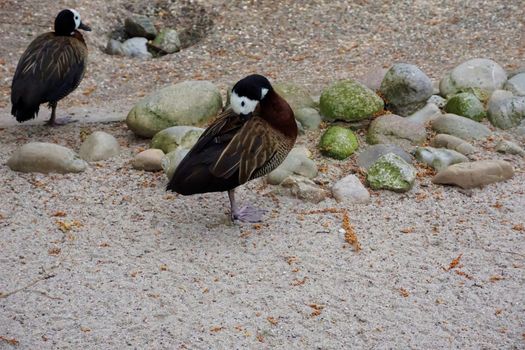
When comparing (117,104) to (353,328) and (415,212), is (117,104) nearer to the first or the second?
(415,212)

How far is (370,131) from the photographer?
624cm

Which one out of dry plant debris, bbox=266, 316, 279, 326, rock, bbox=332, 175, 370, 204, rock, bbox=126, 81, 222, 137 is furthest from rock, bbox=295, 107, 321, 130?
dry plant debris, bbox=266, 316, 279, 326

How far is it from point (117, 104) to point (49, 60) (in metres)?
0.90

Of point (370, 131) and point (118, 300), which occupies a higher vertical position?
point (370, 131)

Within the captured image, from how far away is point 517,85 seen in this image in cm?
688

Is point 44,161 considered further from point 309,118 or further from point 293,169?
point 309,118

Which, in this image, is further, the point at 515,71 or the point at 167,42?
the point at 167,42

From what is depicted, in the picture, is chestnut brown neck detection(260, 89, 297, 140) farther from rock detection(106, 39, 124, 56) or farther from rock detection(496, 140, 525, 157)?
rock detection(106, 39, 124, 56)

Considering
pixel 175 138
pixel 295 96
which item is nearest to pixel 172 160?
pixel 175 138

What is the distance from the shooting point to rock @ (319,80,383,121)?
20.6 ft

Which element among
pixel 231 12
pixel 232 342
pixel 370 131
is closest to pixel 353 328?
pixel 232 342

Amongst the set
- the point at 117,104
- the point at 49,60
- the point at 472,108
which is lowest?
the point at 117,104

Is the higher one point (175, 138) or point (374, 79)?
point (374, 79)

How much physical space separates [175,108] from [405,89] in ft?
6.39
